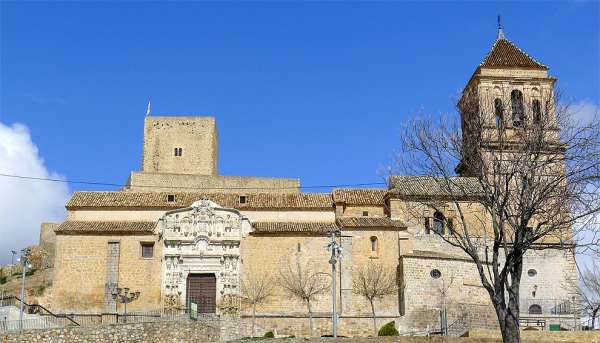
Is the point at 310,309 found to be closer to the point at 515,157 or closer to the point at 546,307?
the point at 546,307

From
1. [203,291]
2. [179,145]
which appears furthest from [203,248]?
[179,145]

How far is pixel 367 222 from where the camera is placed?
1517 inches

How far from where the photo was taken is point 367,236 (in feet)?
125

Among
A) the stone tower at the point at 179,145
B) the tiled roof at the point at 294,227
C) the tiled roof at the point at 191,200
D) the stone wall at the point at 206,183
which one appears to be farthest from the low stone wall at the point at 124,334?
the stone tower at the point at 179,145

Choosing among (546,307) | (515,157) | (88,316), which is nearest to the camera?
(515,157)

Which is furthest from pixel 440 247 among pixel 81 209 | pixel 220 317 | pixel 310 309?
pixel 81 209

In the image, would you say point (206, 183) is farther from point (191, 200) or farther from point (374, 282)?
point (374, 282)

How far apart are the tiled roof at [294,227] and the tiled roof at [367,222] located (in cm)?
61

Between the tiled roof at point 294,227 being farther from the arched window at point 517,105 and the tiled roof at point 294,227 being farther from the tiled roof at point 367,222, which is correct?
the arched window at point 517,105

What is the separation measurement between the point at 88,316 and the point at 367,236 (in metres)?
14.3

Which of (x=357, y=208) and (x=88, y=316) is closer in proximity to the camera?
(x=88, y=316)

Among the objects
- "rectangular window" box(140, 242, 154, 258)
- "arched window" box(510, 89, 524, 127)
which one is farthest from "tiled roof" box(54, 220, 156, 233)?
"arched window" box(510, 89, 524, 127)

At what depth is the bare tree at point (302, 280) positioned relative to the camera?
120ft

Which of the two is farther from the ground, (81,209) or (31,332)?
(81,209)
